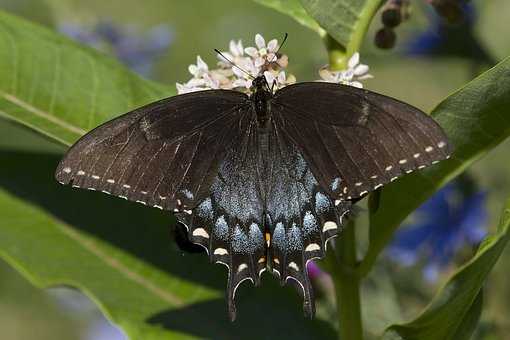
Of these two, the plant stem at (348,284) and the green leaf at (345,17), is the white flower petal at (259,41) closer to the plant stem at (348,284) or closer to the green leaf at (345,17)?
the green leaf at (345,17)

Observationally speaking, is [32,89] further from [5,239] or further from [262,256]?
[262,256]

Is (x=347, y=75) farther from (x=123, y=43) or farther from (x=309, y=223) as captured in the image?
(x=123, y=43)

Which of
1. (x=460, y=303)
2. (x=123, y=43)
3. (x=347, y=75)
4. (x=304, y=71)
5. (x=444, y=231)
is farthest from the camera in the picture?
(x=123, y=43)

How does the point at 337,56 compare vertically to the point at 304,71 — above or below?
below

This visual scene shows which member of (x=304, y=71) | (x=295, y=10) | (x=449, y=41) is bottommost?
(x=295, y=10)

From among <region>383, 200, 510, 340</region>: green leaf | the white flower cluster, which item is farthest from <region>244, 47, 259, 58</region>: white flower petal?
<region>383, 200, 510, 340</region>: green leaf

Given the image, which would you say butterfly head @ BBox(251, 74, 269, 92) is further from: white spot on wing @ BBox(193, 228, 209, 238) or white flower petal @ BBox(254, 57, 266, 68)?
white spot on wing @ BBox(193, 228, 209, 238)

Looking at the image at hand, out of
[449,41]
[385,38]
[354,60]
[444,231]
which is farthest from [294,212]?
[449,41]
